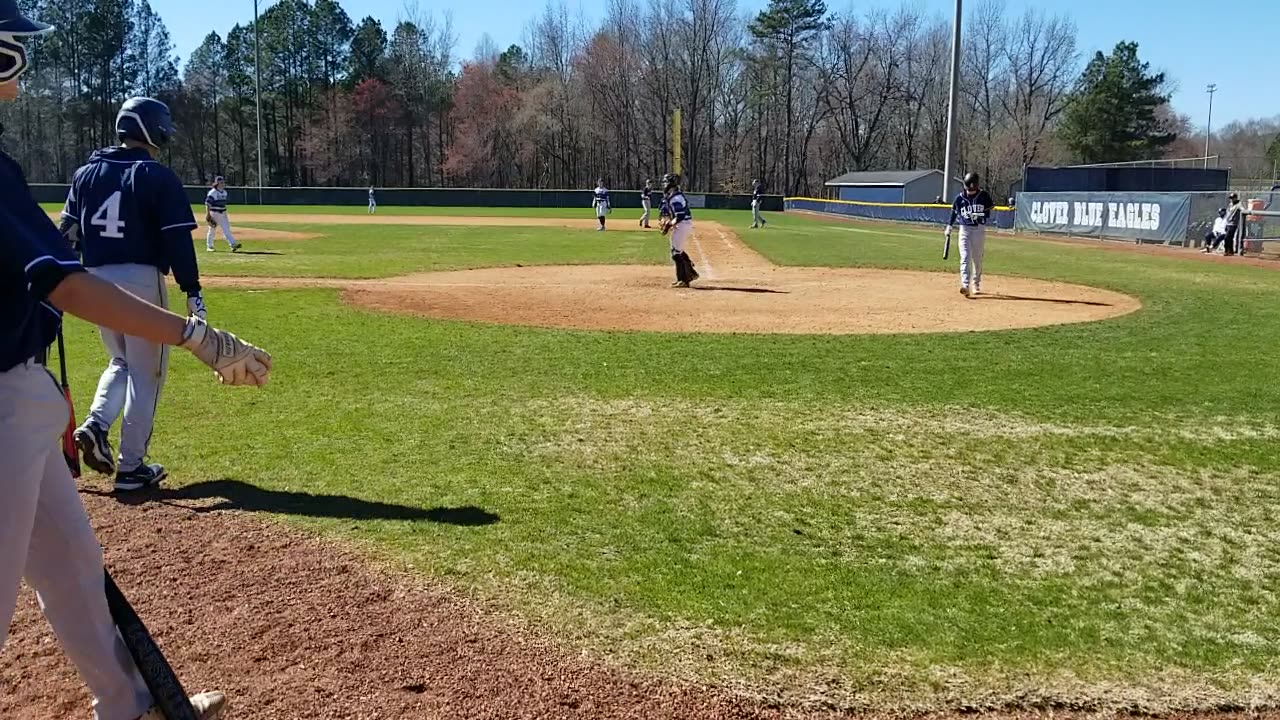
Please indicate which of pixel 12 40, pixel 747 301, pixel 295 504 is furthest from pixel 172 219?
pixel 747 301

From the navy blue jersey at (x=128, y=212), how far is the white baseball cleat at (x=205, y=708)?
2.97m

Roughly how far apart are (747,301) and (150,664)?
A: 1207cm

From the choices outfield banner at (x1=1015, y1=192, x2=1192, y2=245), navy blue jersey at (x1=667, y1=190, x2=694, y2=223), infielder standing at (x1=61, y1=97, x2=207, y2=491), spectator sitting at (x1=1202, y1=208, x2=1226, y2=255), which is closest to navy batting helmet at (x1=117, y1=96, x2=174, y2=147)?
infielder standing at (x1=61, y1=97, x2=207, y2=491)

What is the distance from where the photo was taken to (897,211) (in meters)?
48.7

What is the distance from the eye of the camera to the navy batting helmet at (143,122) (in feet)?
16.9

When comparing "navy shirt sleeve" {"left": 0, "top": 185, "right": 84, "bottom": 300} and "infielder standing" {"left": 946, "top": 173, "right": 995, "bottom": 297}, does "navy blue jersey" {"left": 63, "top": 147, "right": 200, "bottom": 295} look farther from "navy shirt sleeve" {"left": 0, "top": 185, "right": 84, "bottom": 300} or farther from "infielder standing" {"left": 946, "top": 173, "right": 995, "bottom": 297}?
"infielder standing" {"left": 946, "top": 173, "right": 995, "bottom": 297}

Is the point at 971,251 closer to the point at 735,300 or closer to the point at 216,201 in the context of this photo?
the point at 735,300

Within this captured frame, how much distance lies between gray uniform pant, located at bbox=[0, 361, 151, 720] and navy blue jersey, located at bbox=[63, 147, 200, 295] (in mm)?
2925

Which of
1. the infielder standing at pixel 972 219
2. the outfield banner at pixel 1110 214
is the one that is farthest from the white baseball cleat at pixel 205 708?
the outfield banner at pixel 1110 214

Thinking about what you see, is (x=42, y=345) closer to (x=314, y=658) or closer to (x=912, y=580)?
(x=314, y=658)

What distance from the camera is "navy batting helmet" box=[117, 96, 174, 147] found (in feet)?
16.9

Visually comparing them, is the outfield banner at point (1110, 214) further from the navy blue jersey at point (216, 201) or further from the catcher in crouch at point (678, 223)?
the navy blue jersey at point (216, 201)

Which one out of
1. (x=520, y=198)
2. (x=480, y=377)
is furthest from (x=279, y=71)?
(x=480, y=377)

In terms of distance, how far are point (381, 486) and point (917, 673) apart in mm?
3177
